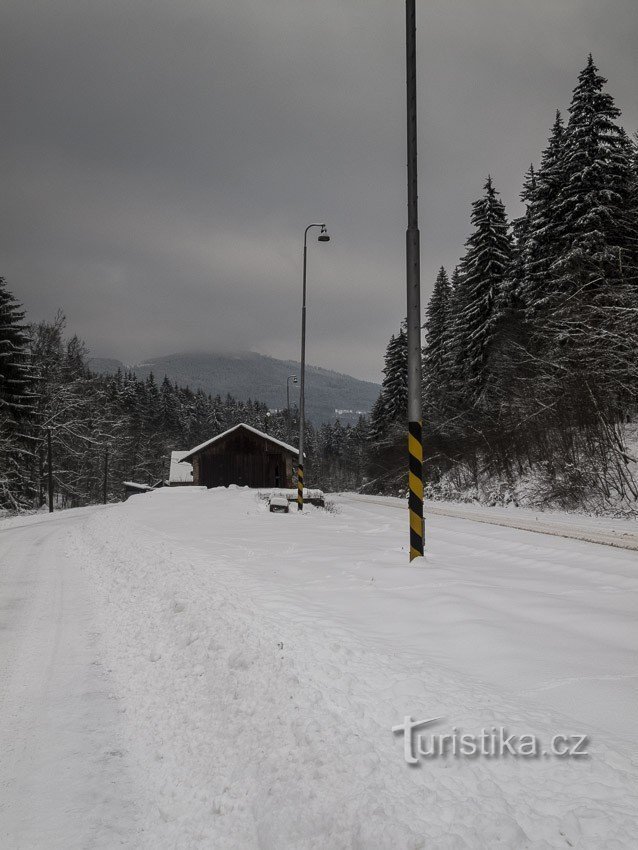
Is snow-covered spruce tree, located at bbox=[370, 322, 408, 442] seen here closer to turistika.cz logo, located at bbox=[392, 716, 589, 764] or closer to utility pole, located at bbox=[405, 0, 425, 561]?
utility pole, located at bbox=[405, 0, 425, 561]

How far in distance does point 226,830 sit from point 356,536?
768 cm

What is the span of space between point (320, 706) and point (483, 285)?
2961cm

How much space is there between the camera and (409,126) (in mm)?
7172

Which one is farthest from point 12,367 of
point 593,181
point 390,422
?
point 593,181

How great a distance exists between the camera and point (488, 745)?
2500 millimetres

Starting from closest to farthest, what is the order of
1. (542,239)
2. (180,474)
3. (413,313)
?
(413,313)
(542,239)
(180,474)

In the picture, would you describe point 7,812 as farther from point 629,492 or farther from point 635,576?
point 629,492

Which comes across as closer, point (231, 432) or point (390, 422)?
point (231, 432)

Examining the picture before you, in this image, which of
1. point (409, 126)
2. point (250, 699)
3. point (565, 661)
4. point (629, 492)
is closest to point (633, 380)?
point (629, 492)

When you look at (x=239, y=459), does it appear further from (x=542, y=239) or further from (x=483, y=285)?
(x=542, y=239)

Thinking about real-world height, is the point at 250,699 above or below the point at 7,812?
above

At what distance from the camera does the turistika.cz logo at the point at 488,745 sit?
2.38m

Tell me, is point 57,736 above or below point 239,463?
below

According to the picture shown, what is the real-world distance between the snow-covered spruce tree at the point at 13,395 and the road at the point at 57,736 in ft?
83.6
